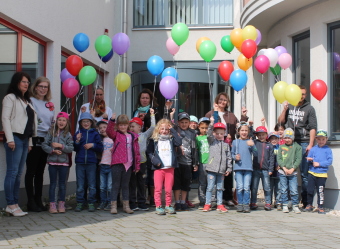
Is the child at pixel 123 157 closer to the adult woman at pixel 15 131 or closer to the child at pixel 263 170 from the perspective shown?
the adult woman at pixel 15 131

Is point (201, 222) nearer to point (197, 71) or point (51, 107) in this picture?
point (51, 107)

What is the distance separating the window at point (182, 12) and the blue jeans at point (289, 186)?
569cm

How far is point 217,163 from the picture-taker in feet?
26.8

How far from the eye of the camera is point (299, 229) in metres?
6.59

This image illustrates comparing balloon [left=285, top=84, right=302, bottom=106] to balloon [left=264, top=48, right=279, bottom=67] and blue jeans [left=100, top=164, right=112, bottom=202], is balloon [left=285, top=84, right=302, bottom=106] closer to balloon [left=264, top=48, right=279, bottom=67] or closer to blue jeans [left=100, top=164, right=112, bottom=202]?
balloon [left=264, top=48, right=279, bottom=67]

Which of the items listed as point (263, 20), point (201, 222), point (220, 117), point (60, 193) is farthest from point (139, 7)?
point (201, 222)

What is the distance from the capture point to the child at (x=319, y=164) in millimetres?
8273

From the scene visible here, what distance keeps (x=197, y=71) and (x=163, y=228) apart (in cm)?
675

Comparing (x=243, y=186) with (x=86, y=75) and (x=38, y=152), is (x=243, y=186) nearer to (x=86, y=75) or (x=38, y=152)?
(x=86, y=75)

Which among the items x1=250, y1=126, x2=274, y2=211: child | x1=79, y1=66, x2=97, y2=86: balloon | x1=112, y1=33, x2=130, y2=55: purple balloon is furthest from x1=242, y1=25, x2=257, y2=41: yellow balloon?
x1=79, y1=66, x2=97, y2=86: balloon

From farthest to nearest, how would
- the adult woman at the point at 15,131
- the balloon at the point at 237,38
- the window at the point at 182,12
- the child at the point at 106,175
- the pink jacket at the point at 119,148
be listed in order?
the window at the point at 182,12 < the balloon at the point at 237,38 < the child at the point at 106,175 < the pink jacket at the point at 119,148 < the adult woman at the point at 15,131

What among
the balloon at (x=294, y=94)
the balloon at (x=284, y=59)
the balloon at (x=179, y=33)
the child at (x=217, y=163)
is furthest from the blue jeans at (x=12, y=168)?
the balloon at (x=284, y=59)

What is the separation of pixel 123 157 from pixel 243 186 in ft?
6.54

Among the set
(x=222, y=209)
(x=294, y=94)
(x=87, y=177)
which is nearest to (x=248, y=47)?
(x=294, y=94)
